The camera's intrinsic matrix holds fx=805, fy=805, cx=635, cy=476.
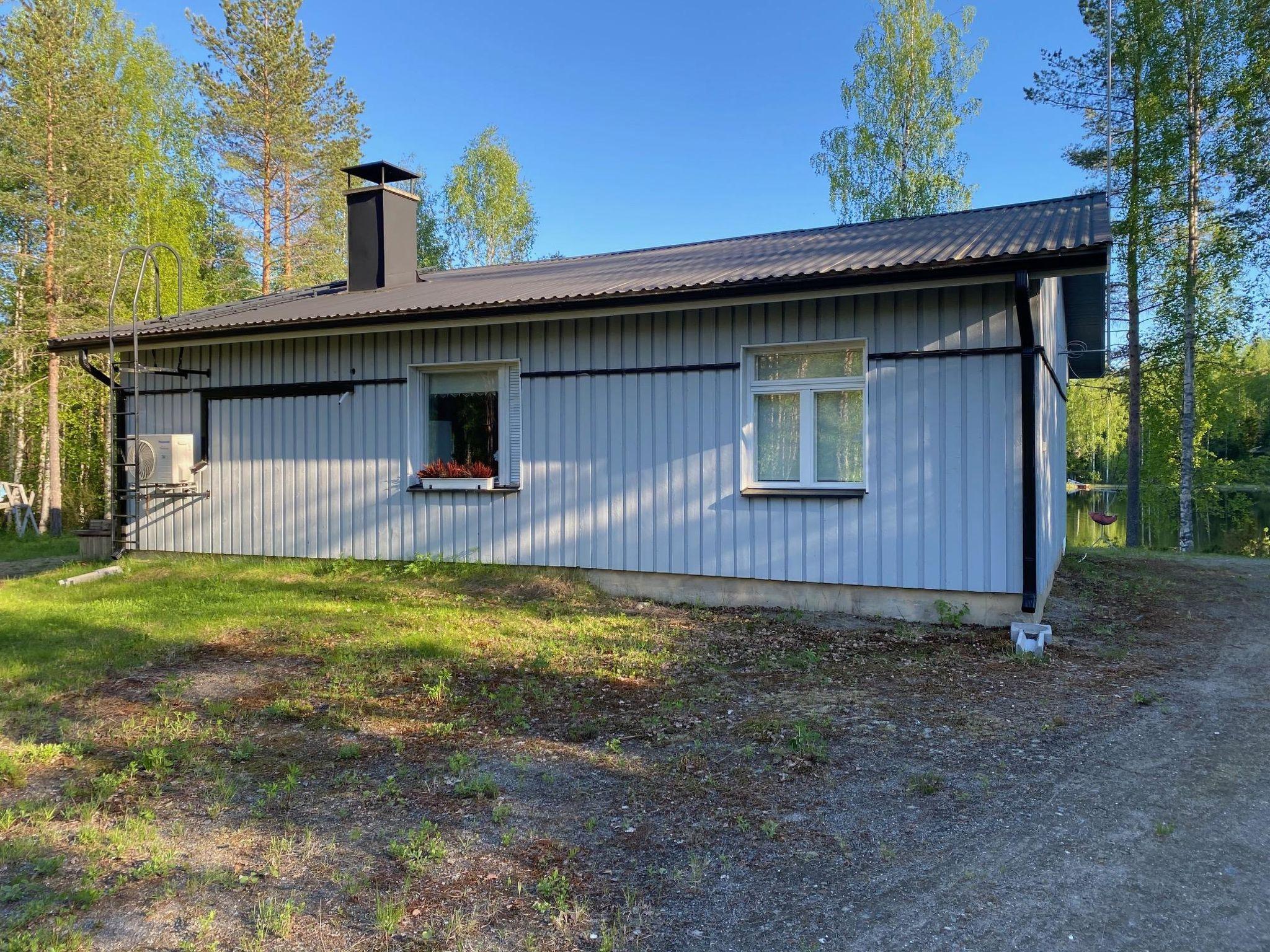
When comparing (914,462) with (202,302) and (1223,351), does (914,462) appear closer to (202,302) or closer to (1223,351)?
(1223,351)

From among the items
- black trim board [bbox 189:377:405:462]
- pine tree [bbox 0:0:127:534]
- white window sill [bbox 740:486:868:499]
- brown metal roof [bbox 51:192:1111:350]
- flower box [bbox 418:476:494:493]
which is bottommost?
white window sill [bbox 740:486:868:499]

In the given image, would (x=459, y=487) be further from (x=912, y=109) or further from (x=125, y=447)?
(x=912, y=109)

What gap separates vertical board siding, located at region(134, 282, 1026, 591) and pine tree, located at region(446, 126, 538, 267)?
695 inches

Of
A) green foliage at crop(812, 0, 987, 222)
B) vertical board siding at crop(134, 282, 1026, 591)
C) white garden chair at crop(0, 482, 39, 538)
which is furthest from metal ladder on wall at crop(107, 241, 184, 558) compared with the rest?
green foliage at crop(812, 0, 987, 222)

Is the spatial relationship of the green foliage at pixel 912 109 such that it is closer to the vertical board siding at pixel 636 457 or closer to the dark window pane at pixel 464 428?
the vertical board siding at pixel 636 457

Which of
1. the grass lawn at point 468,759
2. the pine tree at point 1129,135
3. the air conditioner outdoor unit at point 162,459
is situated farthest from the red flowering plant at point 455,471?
the pine tree at point 1129,135

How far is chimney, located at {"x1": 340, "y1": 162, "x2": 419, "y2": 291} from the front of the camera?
10.3m

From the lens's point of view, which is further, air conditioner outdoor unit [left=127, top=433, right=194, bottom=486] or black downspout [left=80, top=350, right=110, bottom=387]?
black downspout [left=80, top=350, right=110, bottom=387]

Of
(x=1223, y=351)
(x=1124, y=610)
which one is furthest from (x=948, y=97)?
(x=1124, y=610)

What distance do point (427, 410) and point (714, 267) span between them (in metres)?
3.22

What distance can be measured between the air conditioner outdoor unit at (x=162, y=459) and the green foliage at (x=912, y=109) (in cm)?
1626

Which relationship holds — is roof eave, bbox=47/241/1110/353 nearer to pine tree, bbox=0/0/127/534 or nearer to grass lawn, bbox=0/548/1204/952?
grass lawn, bbox=0/548/1204/952

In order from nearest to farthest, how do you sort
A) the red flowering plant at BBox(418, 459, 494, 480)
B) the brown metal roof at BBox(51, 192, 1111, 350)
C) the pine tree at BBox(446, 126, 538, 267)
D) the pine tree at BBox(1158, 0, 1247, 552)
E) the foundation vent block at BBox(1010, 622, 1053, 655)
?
the foundation vent block at BBox(1010, 622, 1053, 655), the brown metal roof at BBox(51, 192, 1111, 350), the red flowering plant at BBox(418, 459, 494, 480), the pine tree at BBox(1158, 0, 1247, 552), the pine tree at BBox(446, 126, 538, 267)

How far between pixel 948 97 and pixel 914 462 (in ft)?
54.4
